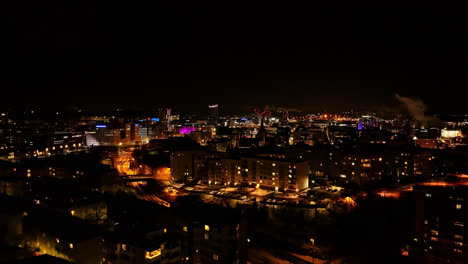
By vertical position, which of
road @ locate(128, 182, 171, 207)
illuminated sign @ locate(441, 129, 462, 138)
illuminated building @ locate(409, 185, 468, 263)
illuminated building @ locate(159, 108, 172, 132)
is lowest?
road @ locate(128, 182, 171, 207)

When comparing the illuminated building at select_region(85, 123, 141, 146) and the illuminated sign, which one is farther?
the illuminated sign

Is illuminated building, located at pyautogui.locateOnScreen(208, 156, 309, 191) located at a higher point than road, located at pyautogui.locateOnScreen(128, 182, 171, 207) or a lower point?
higher

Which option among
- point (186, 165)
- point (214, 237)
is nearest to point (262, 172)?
point (186, 165)

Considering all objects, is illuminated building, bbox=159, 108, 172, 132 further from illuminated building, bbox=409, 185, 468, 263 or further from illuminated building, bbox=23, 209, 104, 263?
illuminated building, bbox=409, 185, 468, 263

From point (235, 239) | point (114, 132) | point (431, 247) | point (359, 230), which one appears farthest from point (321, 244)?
point (114, 132)

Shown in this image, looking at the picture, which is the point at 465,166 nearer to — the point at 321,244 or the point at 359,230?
the point at 359,230

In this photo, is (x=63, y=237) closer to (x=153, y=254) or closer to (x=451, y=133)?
(x=153, y=254)

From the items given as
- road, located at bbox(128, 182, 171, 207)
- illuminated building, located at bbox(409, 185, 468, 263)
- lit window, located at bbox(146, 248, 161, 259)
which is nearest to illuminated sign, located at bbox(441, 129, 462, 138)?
illuminated building, located at bbox(409, 185, 468, 263)

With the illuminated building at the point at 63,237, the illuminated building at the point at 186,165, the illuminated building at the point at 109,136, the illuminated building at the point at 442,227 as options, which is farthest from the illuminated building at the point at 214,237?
the illuminated building at the point at 109,136

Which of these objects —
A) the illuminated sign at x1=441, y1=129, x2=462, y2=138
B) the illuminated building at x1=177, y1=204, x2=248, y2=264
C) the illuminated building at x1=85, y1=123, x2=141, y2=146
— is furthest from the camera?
the illuminated sign at x1=441, y1=129, x2=462, y2=138

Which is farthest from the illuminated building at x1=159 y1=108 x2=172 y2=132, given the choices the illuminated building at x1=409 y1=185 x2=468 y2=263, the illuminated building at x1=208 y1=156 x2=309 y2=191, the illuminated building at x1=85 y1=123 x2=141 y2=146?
the illuminated building at x1=409 y1=185 x2=468 y2=263

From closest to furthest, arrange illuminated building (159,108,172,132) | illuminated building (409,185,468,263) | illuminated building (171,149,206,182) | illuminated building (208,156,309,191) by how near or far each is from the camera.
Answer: illuminated building (409,185,468,263) < illuminated building (208,156,309,191) < illuminated building (171,149,206,182) < illuminated building (159,108,172,132)

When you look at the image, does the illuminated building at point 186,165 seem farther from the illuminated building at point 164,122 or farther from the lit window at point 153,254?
the illuminated building at point 164,122
